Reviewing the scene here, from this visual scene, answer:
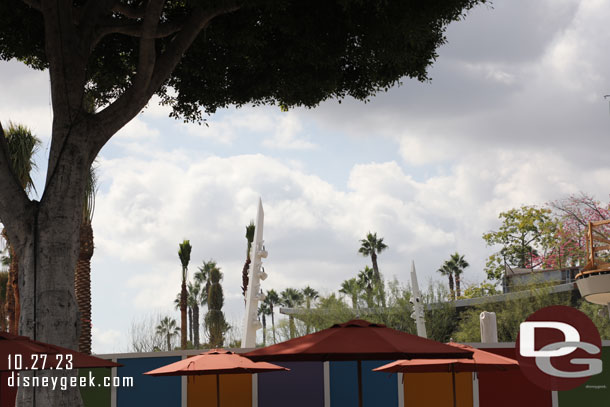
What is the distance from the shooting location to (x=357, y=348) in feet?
28.1

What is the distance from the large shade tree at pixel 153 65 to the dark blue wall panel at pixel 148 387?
546cm

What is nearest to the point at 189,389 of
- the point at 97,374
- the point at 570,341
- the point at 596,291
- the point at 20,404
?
the point at 97,374

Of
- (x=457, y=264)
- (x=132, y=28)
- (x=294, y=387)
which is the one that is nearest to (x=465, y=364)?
(x=294, y=387)

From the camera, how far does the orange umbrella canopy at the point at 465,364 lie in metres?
12.0

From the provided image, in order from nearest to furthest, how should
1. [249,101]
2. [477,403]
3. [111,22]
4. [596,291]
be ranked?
1. [111,22]
2. [249,101]
3. [477,403]
4. [596,291]

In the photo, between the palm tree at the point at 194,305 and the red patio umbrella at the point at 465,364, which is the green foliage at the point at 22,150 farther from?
the palm tree at the point at 194,305

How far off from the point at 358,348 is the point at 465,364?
4863 mm

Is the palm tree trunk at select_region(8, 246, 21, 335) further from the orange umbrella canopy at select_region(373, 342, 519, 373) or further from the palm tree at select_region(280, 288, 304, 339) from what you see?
the palm tree at select_region(280, 288, 304, 339)

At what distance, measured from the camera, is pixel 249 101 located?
48.3 feet

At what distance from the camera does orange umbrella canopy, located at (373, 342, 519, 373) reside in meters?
12.0

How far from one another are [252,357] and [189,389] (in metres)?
7.76

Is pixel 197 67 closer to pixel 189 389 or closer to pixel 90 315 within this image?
pixel 189 389

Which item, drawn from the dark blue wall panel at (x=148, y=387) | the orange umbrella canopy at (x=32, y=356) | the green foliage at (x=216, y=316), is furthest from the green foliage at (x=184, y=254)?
the orange umbrella canopy at (x=32, y=356)

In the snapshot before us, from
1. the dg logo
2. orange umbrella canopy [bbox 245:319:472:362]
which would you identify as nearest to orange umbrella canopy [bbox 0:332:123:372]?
orange umbrella canopy [bbox 245:319:472:362]
